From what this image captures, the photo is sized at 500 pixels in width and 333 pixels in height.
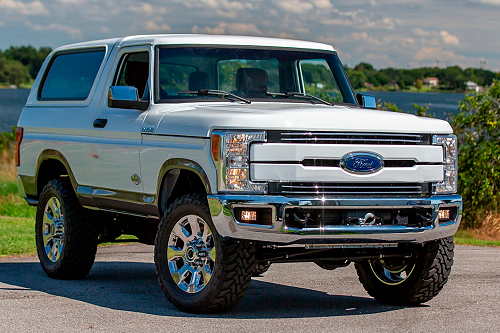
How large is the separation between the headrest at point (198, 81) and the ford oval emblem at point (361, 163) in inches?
74.0

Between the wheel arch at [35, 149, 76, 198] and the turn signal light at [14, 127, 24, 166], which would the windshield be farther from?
the turn signal light at [14, 127, 24, 166]

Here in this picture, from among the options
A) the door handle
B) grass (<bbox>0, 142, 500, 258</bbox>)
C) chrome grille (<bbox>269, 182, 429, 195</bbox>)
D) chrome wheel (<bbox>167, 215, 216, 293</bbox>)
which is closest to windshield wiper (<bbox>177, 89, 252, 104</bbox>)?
the door handle

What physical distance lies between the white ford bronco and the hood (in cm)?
1

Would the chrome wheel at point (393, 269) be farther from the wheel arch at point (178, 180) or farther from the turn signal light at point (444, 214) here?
the wheel arch at point (178, 180)

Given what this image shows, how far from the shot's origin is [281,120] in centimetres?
637

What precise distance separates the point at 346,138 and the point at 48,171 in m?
4.11

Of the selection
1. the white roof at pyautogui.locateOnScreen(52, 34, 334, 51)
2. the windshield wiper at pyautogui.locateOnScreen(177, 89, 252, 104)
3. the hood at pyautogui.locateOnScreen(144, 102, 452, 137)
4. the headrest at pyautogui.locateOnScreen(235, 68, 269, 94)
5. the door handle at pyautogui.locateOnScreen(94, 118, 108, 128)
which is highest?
the white roof at pyautogui.locateOnScreen(52, 34, 334, 51)

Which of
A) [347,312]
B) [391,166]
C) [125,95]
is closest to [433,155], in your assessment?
[391,166]

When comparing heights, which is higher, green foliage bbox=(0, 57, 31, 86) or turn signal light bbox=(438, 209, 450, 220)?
turn signal light bbox=(438, 209, 450, 220)

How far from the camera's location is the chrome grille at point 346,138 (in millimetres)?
6359

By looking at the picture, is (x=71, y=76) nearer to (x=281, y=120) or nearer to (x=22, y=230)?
(x=281, y=120)

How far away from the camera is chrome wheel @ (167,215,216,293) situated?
264 inches

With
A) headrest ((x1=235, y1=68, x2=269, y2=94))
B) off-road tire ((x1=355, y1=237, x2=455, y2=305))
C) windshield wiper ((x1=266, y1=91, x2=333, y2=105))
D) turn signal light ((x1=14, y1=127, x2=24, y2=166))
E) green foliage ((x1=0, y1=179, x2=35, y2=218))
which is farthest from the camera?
green foliage ((x1=0, y1=179, x2=35, y2=218))

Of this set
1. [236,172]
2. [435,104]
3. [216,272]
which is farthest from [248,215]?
[435,104]
